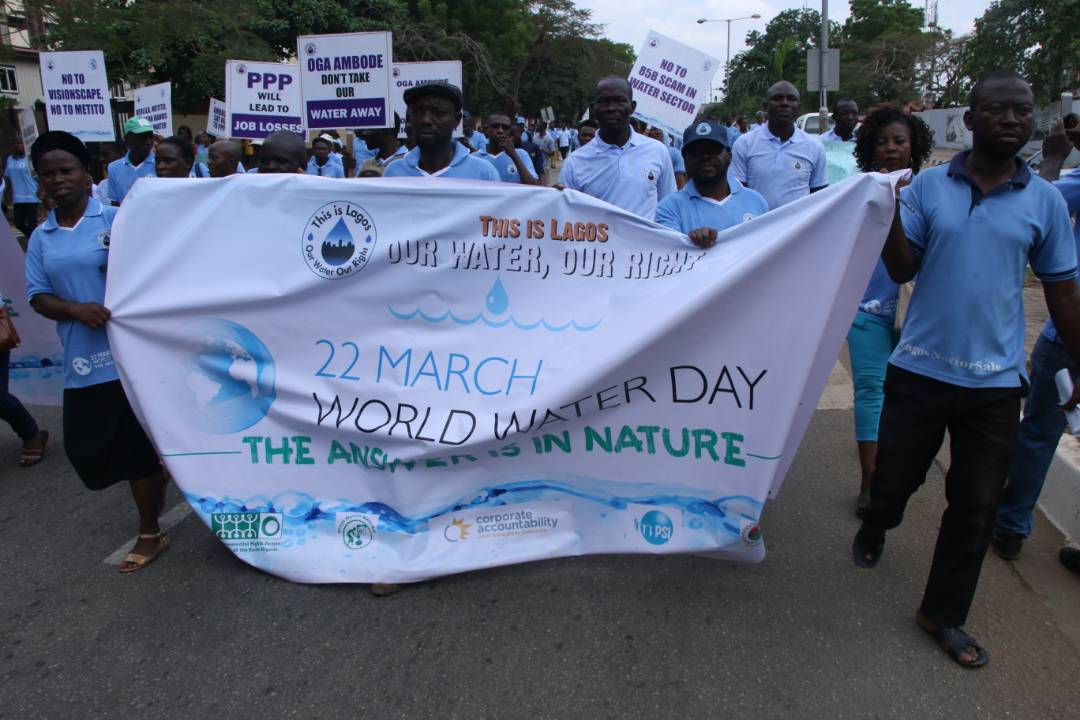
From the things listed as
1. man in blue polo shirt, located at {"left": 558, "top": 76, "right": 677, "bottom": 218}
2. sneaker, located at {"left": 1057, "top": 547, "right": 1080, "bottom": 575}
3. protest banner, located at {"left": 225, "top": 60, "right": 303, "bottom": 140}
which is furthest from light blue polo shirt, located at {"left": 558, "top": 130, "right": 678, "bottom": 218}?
protest banner, located at {"left": 225, "top": 60, "right": 303, "bottom": 140}

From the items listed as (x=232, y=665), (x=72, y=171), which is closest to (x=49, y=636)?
(x=232, y=665)

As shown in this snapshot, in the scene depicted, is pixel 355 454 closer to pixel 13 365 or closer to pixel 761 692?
pixel 761 692

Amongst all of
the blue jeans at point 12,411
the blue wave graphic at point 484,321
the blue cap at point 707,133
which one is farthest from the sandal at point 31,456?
the blue cap at point 707,133

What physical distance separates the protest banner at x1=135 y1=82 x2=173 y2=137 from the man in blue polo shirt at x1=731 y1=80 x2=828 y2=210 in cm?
785

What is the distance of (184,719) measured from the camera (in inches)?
103

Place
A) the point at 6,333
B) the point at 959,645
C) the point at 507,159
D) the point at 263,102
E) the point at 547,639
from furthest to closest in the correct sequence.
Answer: the point at 263,102 → the point at 507,159 → the point at 6,333 → the point at 547,639 → the point at 959,645

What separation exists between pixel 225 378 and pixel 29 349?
1.95 metres

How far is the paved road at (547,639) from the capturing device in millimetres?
2678

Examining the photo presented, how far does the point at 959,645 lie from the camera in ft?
9.28

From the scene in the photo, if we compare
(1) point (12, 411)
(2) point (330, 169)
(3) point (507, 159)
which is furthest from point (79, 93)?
(1) point (12, 411)

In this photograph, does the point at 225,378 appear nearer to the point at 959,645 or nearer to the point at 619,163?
the point at 619,163

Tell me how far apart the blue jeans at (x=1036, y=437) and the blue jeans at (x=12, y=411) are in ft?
17.1

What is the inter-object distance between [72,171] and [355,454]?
1.75 meters

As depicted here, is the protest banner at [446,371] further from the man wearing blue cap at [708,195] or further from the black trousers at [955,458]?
the man wearing blue cap at [708,195]
